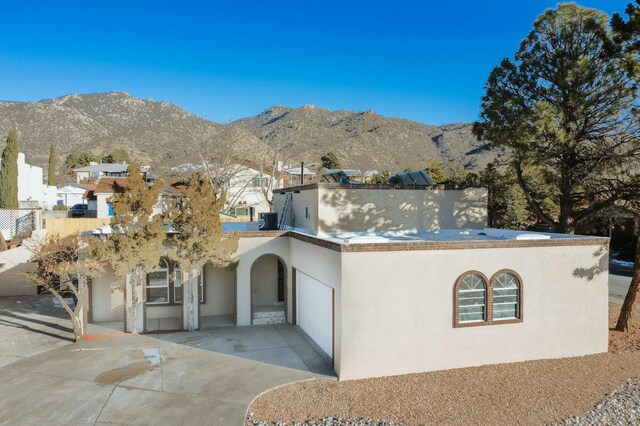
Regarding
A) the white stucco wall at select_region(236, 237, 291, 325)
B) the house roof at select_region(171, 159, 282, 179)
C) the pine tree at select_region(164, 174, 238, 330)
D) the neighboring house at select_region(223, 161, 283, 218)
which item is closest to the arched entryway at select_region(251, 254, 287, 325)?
the white stucco wall at select_region(236, 237, 291, 325)

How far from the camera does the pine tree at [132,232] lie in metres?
13.4

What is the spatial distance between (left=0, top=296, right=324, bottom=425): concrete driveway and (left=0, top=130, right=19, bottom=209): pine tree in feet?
92.6

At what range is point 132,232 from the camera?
1368 cm

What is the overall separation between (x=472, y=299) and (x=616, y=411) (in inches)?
160

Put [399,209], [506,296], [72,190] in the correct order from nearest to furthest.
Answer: [506,296]
[399,209]
[72,190]

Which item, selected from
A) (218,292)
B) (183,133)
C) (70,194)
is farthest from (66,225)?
(183,133)

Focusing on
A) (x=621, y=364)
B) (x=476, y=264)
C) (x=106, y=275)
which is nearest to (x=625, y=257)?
(x=621, y=364)

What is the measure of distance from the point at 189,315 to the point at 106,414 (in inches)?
241

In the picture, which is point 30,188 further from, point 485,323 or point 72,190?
point 485,323

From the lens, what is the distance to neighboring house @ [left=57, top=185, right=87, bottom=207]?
55250 mm

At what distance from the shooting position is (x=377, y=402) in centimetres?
1003

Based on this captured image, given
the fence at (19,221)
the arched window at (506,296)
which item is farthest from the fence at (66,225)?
the arched window at (506,296)

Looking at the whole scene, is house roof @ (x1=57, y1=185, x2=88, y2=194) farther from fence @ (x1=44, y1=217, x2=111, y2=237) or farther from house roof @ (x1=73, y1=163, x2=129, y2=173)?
fence @ (x1=44, y1=217, x2=111, y2=237)

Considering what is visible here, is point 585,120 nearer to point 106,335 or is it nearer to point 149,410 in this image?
point 149,410
